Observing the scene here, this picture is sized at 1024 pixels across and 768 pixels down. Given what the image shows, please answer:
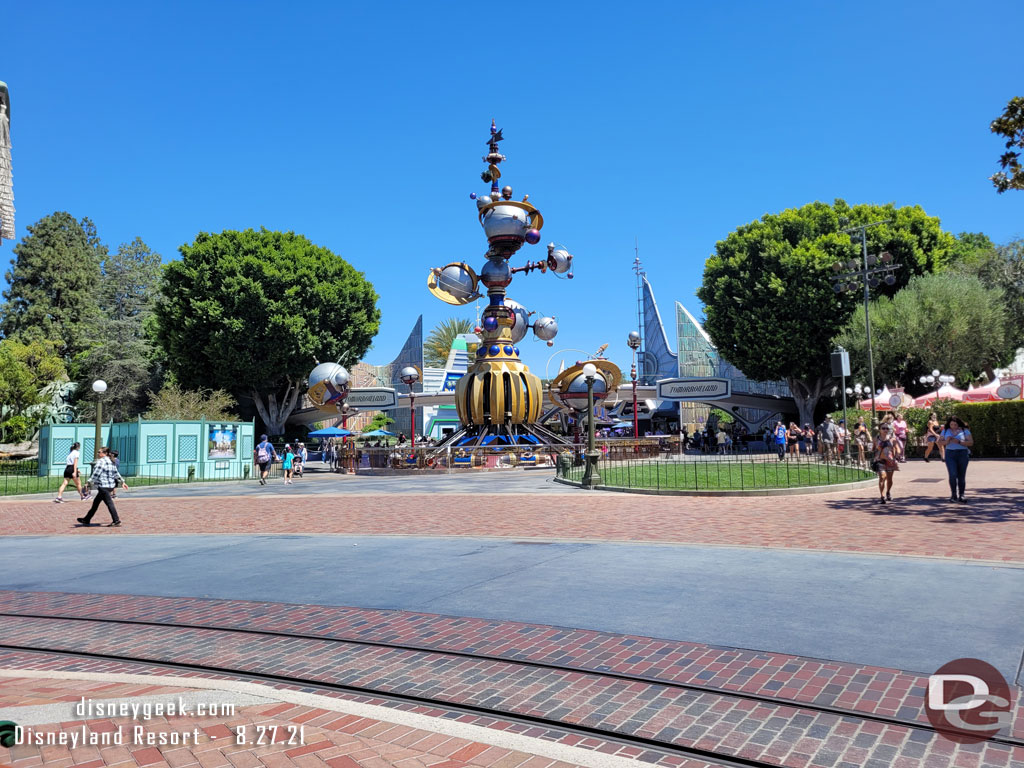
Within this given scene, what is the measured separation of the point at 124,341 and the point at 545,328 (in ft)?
99.7

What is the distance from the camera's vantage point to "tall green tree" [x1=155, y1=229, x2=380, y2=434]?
3930 centimetres

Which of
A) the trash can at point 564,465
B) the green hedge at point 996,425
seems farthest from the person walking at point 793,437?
the trash can at point 564,465

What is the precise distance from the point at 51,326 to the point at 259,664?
55.7 m

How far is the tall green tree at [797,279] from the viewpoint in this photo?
38.1 meters

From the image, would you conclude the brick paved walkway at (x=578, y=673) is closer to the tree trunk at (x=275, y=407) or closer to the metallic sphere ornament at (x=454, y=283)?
the metallic sphere ornament at (x=454, y=283)

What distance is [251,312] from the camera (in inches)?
1563

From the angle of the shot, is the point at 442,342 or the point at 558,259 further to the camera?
the point at 442,342

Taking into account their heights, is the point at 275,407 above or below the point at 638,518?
above

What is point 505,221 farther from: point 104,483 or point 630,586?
point 630,586

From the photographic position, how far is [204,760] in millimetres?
3322

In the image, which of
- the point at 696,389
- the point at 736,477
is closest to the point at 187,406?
the point at 696,389

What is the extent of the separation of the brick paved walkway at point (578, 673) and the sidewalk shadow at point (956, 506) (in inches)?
306

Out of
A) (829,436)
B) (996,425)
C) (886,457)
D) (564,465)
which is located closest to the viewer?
(886,457)

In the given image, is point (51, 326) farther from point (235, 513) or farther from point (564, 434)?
point (235, 513)
